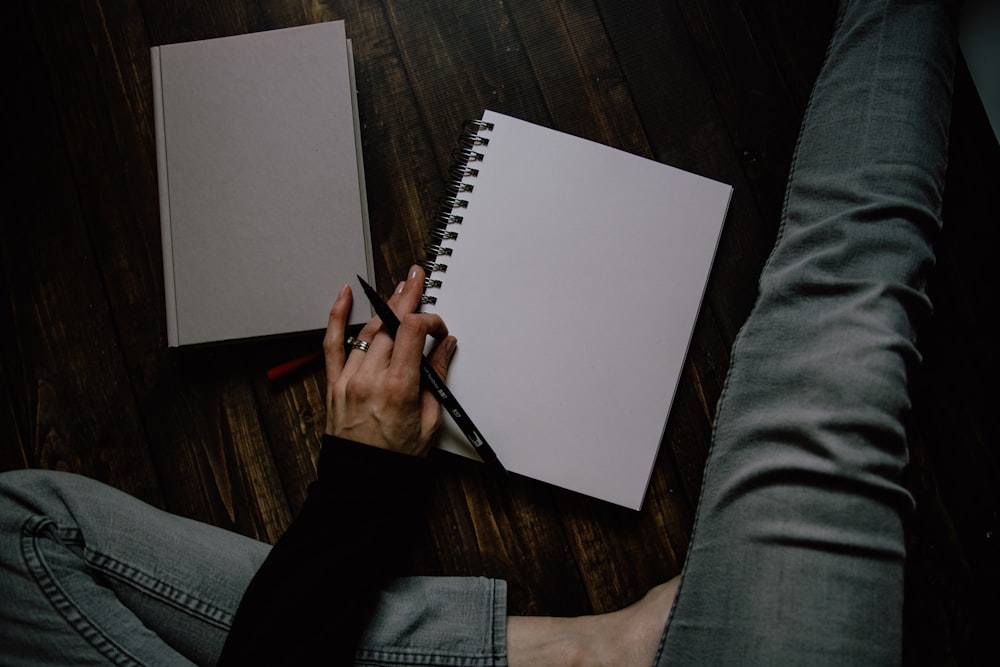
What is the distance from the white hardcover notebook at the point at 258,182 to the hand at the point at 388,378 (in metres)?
0.04

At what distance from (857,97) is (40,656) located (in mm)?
1124

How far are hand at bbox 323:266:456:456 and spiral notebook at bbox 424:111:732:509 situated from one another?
3 cm

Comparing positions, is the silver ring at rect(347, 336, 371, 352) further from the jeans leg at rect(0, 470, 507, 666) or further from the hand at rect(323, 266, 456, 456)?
the jeans leg at rect(0, 470, 507, 666)

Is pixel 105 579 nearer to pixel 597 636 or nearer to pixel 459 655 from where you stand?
pixel 459 655

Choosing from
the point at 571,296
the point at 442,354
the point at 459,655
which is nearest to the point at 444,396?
the point at 442,354

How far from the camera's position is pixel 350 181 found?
2.45 ft

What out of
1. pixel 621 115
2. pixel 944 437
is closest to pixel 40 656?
pixel 621 115

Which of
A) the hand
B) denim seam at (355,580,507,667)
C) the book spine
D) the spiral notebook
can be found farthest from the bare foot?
the book spine

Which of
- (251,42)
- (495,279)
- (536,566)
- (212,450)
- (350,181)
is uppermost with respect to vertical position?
(251,42)

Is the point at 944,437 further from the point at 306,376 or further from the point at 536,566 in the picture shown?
the point at 306,376

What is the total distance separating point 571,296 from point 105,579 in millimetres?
640

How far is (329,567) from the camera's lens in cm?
67

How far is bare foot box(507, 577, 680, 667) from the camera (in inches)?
27.7

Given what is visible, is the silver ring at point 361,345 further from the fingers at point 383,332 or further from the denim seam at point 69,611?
the denim seam at point 69,611
